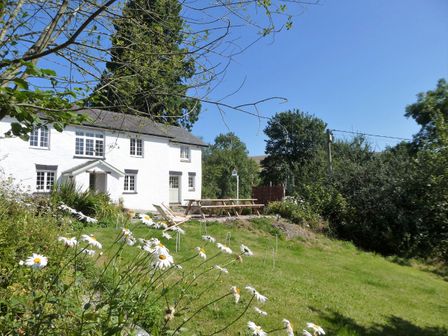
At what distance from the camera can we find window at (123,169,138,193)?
27.3 metres

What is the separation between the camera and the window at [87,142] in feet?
80.7

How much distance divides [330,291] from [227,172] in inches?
1960

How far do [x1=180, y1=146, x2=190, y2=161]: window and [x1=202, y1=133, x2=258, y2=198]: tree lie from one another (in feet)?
52.5

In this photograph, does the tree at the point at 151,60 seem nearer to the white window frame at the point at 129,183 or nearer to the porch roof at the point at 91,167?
the porch roof at the point at 91,167

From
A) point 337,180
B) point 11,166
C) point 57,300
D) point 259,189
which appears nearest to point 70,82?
point 57,300

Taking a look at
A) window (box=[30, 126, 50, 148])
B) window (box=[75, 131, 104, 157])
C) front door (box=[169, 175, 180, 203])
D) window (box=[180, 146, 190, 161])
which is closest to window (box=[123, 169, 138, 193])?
window (box=[75, 131, 104, 157])

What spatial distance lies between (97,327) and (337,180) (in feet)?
62.1

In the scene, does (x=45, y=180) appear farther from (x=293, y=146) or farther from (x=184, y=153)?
(x=293, y=146)

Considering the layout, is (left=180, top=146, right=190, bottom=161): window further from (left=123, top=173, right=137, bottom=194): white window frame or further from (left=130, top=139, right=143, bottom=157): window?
(left=123, top=173, right=137, bottom=194): white window frame

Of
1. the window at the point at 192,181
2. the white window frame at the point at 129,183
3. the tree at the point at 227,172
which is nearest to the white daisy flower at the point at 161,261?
the white window frame at the point at 129,183

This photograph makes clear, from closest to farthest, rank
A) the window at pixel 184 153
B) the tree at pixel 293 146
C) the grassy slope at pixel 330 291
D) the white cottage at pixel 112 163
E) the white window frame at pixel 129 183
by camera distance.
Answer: the grassy slope at pixel 330 291, the white cottage at pixel 112 163, the white window frame at pixel 129 183, the window at pixel 184 153, the tree at pixel 293 146

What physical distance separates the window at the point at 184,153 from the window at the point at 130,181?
597 cm

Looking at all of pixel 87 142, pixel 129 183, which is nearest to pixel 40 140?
pixel 87 142

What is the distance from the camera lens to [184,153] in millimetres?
33406
